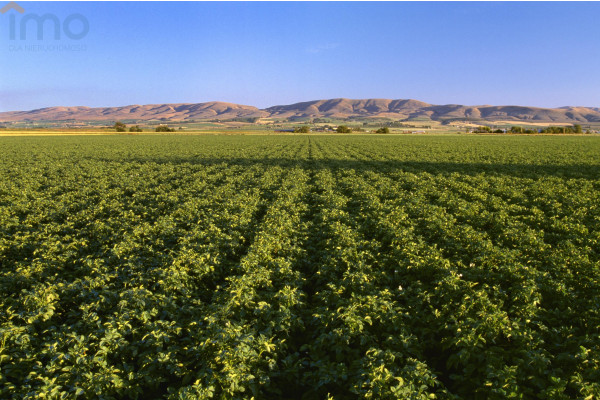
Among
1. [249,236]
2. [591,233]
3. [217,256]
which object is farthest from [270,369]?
[591,233]

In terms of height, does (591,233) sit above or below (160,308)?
above

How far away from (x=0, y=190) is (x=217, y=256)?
19024mm

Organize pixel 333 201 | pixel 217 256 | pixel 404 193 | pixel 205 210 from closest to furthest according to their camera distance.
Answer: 1. pixel 217 256
2. pixel 205 210
3. pixel 333 201
4. pixel 404 193

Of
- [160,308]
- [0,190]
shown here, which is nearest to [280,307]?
[160,308]

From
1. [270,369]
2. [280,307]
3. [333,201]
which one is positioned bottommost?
[270,369]

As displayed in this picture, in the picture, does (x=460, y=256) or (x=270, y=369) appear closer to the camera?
(x=270, y=369)

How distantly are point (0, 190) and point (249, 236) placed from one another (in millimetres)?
18291

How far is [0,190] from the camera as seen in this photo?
19.4 metres

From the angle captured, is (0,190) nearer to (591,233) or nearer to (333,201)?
(333,201)

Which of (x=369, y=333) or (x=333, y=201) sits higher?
(x=333, y=201)

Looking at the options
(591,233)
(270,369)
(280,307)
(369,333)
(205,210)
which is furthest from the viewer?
(205,210)

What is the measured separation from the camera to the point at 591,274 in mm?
7914

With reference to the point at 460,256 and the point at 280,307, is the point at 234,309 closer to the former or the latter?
the point at 280,307

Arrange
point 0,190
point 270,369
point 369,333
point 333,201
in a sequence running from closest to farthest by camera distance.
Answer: point 270,369, point 369,333, point 333,201, point 0,190
